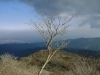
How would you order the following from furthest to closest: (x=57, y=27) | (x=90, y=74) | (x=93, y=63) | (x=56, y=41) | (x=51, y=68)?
(x=51, y=68) < (x=56, y=41) < (x=57, y=27) < (x=93, y=63) < (x=90, y=74)

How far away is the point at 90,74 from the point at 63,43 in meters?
8.42

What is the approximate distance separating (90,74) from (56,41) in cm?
867

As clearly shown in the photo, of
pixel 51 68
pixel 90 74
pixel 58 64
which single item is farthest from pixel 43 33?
pixel 58 64

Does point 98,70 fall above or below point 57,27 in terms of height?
below

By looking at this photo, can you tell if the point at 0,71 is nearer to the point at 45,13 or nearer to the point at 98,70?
the point at 45,13

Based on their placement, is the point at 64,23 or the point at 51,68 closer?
the point at 64,23

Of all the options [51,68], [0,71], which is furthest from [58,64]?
[0,71]

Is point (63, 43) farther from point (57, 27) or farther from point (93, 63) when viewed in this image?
point (93, 63)

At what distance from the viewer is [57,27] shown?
24875mm

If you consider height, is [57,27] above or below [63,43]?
above

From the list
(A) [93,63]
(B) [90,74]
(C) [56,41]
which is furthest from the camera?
(C) [56,41]

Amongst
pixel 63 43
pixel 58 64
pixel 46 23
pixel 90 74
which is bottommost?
pixel 58 64

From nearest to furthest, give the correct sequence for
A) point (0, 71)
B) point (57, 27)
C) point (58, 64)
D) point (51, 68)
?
point (57, 27) < point (0, 71) < point (51, 68) < point (58, 64)

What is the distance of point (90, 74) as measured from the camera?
19.9 meters
